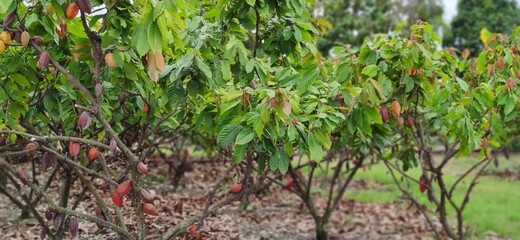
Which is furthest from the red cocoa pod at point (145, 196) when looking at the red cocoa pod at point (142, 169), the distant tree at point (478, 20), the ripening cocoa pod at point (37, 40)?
the distant tree at point (478, 20)

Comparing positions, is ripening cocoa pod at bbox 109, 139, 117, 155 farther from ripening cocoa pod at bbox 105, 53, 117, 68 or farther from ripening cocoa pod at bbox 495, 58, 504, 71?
ripening cocoa pod at bbox 495, 58, 504, 71

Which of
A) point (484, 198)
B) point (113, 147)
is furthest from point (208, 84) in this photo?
point (484, 198)

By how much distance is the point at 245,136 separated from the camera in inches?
94.6

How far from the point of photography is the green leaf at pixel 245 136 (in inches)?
Result: 93.0

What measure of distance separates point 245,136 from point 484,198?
904 cm

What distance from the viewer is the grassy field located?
7.61 metres

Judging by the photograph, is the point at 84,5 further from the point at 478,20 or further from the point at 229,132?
the point at 478,20

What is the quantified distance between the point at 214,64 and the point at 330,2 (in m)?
16.9

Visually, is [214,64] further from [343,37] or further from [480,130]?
→ [343,37]

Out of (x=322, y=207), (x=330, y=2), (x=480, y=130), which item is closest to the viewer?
(x=480, y=130)

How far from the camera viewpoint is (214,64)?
9.61 feet

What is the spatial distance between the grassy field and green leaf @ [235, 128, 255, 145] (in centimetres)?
430

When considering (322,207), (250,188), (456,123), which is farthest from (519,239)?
(250,188)

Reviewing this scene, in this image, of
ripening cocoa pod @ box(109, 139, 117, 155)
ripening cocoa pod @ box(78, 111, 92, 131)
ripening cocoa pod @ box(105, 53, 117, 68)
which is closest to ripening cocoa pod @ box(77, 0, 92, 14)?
ripening cocoa pod @ box(105, 53, 117, 68)
